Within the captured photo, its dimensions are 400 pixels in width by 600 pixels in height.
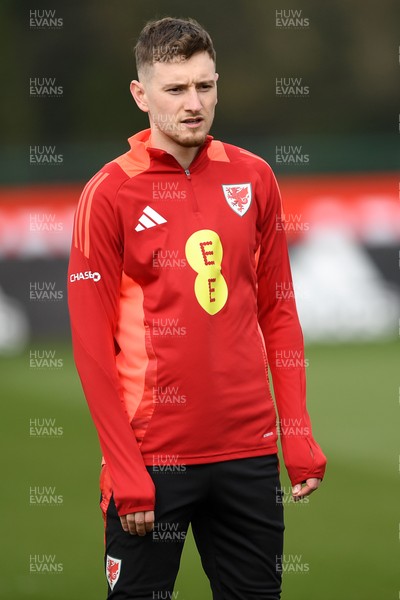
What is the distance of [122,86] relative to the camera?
41.8 feet

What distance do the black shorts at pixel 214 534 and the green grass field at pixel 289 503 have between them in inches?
51.6

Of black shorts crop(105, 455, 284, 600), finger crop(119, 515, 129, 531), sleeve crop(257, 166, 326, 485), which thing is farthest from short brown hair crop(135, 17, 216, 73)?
finger crop(119, 515, 129, 531)

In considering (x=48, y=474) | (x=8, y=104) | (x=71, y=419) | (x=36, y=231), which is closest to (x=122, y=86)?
(x=8, y=104)

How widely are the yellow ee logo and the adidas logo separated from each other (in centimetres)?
8

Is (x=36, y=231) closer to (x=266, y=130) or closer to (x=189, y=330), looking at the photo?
(x=266, y=130)

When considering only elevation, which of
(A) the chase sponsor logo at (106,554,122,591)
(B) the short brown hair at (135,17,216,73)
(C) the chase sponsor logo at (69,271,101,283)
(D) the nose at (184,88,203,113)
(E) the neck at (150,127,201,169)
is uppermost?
(B) the short brown hair at (135,17,216,73)

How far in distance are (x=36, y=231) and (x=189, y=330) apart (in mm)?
6573

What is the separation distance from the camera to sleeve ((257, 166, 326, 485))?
2.77 meters

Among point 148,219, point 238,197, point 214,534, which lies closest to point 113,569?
point 214,534

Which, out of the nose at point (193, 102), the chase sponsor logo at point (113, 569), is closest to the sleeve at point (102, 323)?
the chase sponsor logo at point (113, 569)

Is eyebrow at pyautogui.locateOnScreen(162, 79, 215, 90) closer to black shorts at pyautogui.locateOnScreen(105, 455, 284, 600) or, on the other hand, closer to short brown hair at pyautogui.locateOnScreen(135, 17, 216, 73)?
short brown hair at pyautogui.locateOnScreen(135, 17, 216, 73)

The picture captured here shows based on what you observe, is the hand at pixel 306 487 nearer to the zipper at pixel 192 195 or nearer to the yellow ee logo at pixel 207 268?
the yellow ee logo at pixel 207 268

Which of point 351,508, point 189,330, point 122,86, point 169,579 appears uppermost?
point 122,86

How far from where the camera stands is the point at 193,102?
2617mm
